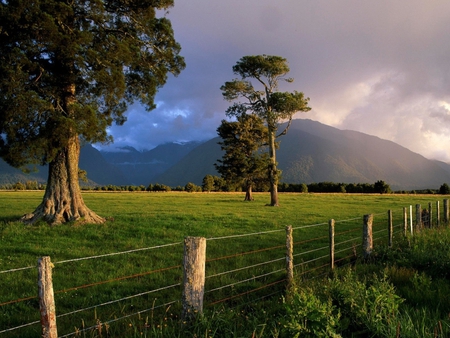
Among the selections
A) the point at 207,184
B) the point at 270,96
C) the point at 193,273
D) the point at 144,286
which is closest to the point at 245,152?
the point at 270,96

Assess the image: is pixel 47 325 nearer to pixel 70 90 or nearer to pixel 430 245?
pixel 430 245

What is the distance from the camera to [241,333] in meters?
4.37

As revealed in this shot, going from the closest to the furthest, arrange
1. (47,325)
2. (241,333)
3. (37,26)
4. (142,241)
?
(47,325) → (241,333) → (142,241) → (37,26)

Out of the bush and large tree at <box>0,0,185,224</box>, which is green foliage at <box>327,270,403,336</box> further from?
large tree at <box>0,0,185,224</box>

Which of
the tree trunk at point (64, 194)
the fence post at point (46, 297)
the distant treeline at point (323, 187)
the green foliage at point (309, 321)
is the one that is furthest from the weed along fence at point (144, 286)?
the distant treeline at point (323, 187)

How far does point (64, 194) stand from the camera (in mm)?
17781

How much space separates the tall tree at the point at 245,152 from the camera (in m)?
43.7

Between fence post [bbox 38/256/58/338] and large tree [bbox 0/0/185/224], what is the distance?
12246 millimetres

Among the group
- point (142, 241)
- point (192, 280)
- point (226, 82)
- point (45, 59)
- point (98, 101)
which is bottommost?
point (142, 241)

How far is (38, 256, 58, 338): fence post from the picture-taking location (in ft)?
13.3

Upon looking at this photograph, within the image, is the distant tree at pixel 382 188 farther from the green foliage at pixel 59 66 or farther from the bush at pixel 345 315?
the bush at pixel 345 315

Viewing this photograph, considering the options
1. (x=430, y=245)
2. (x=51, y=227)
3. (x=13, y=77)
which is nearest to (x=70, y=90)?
(x=13, y=77)

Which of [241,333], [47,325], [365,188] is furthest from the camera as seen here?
[365,188]

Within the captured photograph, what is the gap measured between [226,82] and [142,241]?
24500 mm
